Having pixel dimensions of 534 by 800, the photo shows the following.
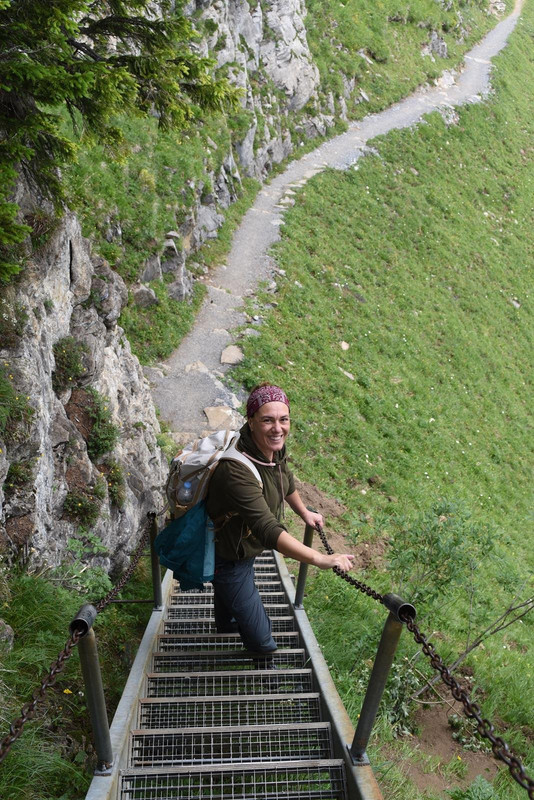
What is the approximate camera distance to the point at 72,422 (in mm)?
6812

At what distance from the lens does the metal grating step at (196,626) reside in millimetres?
5215

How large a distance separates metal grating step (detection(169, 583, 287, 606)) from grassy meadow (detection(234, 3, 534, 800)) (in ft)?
2.30

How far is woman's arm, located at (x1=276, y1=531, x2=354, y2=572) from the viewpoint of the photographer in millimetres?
3223

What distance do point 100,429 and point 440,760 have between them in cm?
525

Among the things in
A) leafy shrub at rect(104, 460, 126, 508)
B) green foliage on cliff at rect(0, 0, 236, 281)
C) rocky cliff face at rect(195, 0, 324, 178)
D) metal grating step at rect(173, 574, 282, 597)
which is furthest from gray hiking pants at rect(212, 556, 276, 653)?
rocky cliff face at rect(195, 0, 324, 178)

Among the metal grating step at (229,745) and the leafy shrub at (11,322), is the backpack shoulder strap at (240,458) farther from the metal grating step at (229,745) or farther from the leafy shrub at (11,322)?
the leafy shrub at (11,322)

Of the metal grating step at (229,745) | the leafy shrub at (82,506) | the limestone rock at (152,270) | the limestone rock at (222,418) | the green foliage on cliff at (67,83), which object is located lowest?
the limestone rock at (222,418)

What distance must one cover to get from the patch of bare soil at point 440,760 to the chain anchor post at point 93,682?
2797mm

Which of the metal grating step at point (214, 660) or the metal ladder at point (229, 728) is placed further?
the metal grating step at point (214, 660)

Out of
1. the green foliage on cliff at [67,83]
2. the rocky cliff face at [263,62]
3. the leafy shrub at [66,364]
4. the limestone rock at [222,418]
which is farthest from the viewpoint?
the rocky cliff face at [263,62]

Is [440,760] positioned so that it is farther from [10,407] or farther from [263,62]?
[263,62]

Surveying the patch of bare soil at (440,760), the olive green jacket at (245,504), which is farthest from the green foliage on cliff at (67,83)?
the patch of bare soil at (440,760)

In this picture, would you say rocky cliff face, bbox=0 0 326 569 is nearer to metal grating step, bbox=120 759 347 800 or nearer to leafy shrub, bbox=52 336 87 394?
leafy shrub, bbox=52 336 87 394

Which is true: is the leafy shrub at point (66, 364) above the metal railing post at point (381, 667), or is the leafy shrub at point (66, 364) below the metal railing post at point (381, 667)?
below
